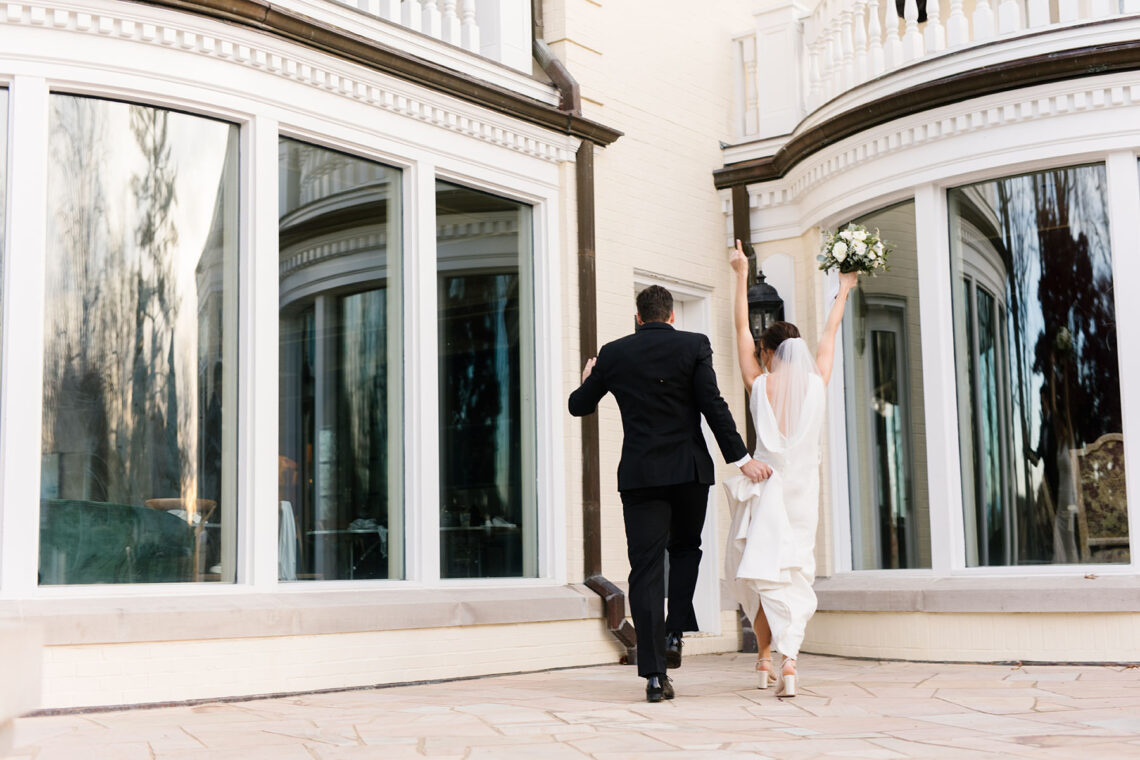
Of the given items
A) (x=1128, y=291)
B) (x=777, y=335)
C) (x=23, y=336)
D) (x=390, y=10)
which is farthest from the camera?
(x=390, y=10)

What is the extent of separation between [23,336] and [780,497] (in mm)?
3410

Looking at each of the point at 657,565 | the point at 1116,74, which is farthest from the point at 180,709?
the point at 1116,74

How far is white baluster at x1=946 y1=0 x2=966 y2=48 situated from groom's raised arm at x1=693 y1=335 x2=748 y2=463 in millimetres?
3359

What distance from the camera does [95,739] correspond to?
191 inches

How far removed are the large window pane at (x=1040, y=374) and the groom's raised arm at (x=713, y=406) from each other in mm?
2674

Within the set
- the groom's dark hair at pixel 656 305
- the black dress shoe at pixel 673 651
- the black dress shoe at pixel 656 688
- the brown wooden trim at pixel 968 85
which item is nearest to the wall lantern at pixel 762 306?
the brown wooden trim at pixel 968 85

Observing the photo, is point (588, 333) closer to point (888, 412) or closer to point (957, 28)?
point (888, 412)

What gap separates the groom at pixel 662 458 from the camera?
5.76 meters

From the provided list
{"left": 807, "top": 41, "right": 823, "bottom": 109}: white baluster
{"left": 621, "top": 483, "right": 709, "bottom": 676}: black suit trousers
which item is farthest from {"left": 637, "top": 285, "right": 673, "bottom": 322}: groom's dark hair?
{"left": 807, "top": 41, "right": 823, "bottom": 109}: white baluster

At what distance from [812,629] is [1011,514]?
5.30ft

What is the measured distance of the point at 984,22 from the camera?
808 centimetres

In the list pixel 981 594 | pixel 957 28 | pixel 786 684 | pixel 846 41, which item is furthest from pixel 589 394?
pixel 846 41

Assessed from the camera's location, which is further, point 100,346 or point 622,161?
point 622,161

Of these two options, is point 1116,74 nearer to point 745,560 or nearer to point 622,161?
point 622,161
